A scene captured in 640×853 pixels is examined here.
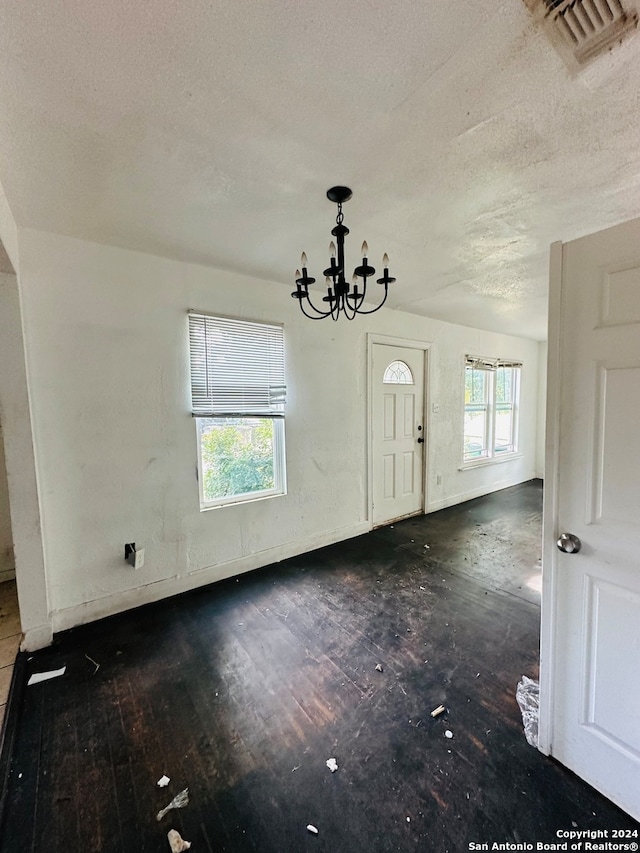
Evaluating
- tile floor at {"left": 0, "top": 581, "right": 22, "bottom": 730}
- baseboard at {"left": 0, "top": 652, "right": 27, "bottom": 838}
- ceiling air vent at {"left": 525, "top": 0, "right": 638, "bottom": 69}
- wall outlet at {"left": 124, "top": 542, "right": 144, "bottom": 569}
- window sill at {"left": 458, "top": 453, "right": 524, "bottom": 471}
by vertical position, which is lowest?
baseboard at {"left": 0, "top": 652, "right": 27, "bottom": 838}

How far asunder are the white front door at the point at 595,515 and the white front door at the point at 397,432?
2.49 m

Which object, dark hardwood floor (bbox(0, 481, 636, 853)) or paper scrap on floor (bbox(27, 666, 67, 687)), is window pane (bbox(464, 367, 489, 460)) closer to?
dark hardwood floor (bbox(0, 481, 636, 853))

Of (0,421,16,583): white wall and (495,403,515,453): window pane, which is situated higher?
(495,403,515,453): window pane

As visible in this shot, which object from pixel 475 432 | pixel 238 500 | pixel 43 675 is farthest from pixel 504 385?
pixel 43 675

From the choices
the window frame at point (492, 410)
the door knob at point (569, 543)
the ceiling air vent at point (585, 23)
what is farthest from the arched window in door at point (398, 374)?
the ceiling air vent at point (585, 23)

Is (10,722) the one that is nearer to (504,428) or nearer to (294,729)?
(294,729)

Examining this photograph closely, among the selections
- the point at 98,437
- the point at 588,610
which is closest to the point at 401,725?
the point at 588,610

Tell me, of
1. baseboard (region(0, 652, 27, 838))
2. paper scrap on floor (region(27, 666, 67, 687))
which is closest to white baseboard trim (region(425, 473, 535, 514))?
paper scrap on floor (region(27, 666, 67, 687))

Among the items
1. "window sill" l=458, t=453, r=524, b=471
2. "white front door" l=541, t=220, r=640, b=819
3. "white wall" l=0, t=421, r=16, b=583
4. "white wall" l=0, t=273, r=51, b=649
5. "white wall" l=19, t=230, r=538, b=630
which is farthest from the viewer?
"window sill" l=458, t=453, r=524, b=471

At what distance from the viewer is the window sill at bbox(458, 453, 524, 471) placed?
4845mm

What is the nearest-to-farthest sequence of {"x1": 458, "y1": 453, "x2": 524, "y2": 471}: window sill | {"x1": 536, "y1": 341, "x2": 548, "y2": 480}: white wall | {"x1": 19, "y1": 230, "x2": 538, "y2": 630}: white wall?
{"x1": 19, "y1": 230, "x2": 538, "y2": 630}: white wall → {"x1": 458, "y1": 453, "x2": 524, "y2": 471}: window sill → {"x1": 536, "y1": 341, "x2": 548, "y2": 480}: white wall

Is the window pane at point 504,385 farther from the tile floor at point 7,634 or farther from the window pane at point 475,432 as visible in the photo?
the tile floor at point 7,634

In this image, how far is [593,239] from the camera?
1.16 metres

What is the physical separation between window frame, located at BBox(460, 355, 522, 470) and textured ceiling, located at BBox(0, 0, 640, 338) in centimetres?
281
